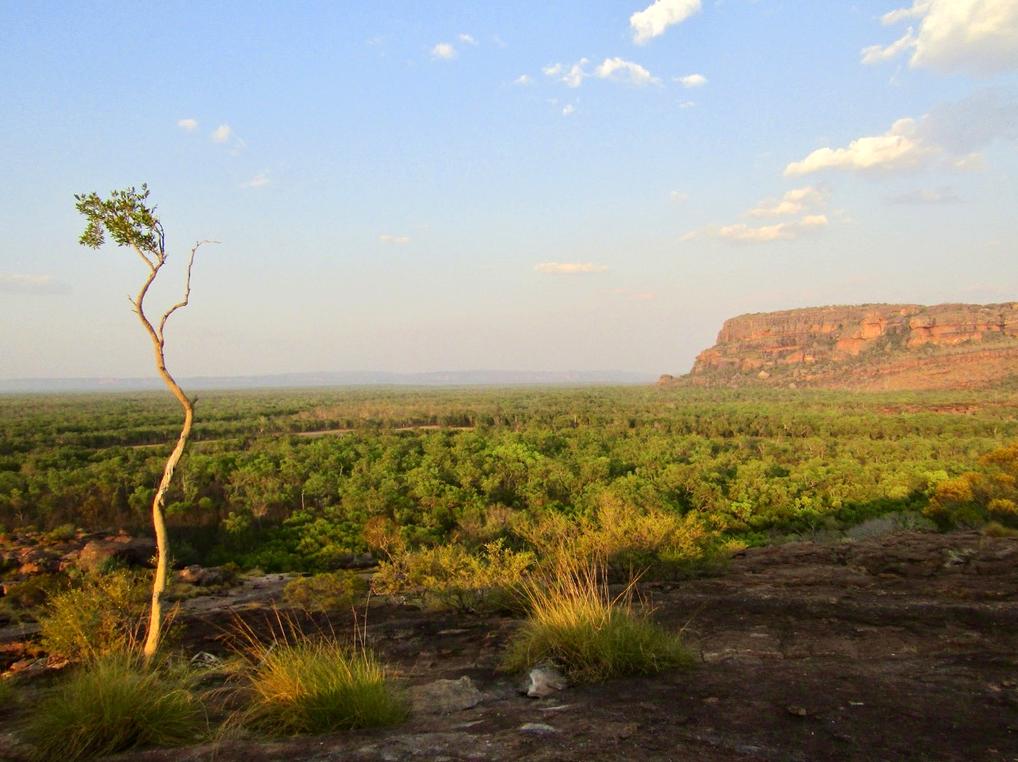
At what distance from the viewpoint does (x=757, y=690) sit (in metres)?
4.66

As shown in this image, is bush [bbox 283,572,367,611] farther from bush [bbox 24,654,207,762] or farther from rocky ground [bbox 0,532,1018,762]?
bush [bbox 24,654,207,762]

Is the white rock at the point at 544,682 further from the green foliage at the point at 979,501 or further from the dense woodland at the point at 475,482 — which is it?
the green foliage at the point at 979,501

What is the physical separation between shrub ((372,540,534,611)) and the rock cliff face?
104018 millimetres

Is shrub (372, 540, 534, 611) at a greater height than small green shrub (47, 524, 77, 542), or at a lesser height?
greater

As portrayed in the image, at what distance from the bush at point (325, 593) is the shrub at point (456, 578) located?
0.57 metres

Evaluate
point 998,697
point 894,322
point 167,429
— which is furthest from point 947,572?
point 894,322

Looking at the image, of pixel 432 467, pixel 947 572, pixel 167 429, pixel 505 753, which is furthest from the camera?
pixel 167 429

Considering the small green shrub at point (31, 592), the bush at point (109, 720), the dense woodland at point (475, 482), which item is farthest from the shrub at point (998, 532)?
the small green shrub at point (31, 592)

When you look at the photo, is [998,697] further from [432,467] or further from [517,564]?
[432,467]

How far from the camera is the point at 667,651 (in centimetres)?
539

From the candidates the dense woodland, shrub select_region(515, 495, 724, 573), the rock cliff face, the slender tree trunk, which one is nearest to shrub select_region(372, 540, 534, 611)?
shrub select_region(515, 495, 724, 573)

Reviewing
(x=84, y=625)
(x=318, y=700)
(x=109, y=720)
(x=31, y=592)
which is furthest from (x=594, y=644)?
(x=31, y=592)

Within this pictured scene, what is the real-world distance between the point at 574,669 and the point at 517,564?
585 cm

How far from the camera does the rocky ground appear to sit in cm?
370
